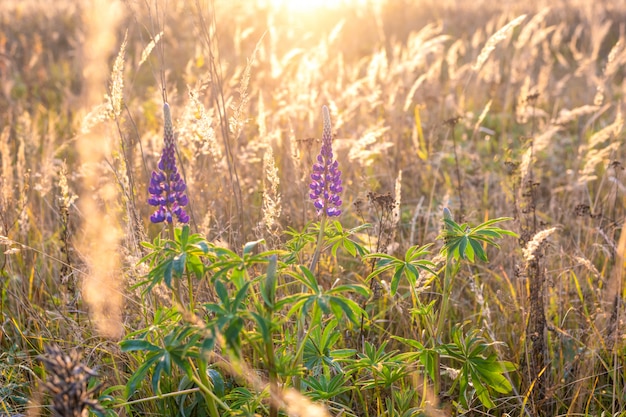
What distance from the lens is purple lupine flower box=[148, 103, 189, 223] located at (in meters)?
1.96

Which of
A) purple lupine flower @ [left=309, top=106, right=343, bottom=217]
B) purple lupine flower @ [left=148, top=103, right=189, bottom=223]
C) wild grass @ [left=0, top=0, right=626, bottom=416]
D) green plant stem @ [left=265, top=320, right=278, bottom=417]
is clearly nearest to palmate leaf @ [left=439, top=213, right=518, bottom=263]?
wild grass @ [left=0, top=0, right=626, bottom=416]

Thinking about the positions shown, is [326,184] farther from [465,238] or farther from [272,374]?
[272,374]

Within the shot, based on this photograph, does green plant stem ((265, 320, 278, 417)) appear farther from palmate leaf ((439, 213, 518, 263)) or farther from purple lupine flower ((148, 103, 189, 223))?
palmate leaf ((439, 213, 518, 263))

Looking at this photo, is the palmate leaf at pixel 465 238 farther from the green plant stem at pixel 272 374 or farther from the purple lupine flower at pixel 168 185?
the purple lupine flower at pixel 168 185

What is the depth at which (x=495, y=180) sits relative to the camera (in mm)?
5227

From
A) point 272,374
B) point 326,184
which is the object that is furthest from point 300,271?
point 272,374

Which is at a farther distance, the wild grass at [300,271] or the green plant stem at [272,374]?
the wild grass at [300,271]

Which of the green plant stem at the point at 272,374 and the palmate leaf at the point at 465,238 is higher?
the palmate leaf at the point at 465,238

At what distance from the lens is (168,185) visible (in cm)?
202

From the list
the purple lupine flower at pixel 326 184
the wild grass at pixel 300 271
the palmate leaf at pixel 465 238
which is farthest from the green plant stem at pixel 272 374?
the palmate leaf at pixel 465 238

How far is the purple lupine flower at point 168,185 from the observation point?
1965 mm

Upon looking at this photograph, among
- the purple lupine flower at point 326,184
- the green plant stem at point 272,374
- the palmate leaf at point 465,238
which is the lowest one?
the green plant stem at point 272,374

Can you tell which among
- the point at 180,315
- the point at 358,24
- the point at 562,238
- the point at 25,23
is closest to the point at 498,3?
the point at 358,24

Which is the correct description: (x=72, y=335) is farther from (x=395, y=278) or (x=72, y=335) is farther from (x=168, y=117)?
(x=395, y=278)
